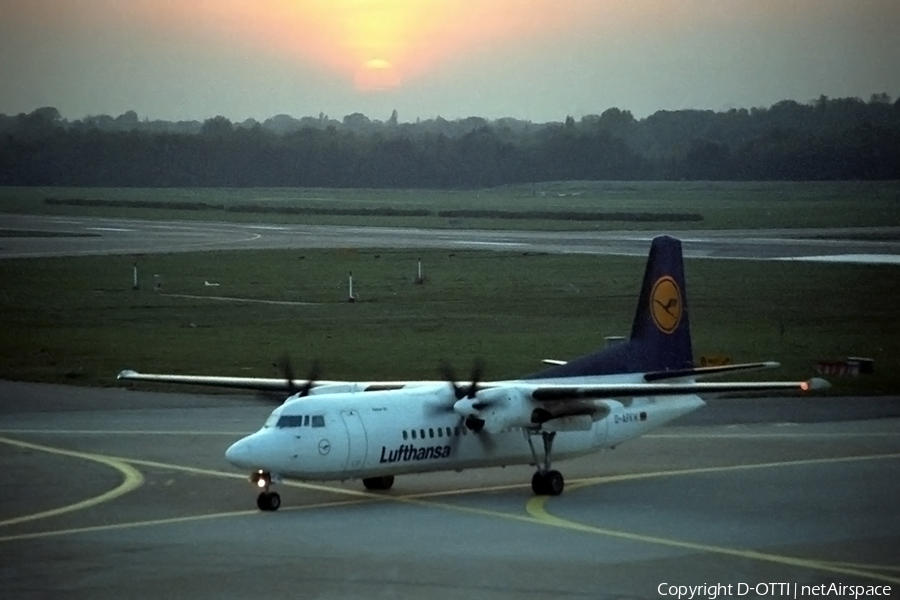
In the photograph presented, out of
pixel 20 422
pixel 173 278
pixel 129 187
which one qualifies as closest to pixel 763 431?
pixel 20 422

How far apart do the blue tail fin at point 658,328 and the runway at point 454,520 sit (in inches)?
87.7

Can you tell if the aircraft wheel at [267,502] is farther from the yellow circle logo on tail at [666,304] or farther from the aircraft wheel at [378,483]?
the yellow circle logo on tail at [666,304]

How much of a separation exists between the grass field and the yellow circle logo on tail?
4353 cm

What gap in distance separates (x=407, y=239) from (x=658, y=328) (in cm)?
5643

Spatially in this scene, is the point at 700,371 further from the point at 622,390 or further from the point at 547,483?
the point at 547,483

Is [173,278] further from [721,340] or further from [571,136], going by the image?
[571,136]

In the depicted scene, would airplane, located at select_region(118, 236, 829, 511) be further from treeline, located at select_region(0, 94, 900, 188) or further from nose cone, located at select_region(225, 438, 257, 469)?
treeline, located at select_region(0, 94, 900, 188)

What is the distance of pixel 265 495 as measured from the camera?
23016 mm

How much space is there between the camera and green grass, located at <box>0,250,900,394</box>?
141ft

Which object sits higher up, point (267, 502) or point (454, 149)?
point (454, 149)

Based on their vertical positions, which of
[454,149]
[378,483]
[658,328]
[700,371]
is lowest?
[378,483]

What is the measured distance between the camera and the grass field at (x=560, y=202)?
8250cm

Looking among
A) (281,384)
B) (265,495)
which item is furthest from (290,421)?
(281,384)

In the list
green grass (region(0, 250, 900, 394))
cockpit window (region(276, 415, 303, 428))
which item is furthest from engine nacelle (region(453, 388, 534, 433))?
green grass (region(0, 250, 900, 394))
